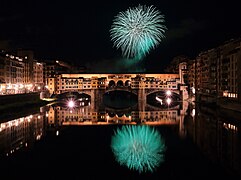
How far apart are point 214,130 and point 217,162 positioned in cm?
967

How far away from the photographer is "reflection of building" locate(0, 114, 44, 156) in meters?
21.6

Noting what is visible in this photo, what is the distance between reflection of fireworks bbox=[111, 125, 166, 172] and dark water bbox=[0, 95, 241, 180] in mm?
418

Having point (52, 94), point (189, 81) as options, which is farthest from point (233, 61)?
point (52, 94)

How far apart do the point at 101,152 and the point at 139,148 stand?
249cm

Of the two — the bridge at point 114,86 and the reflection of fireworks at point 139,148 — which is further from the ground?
the bridge at point 114,86

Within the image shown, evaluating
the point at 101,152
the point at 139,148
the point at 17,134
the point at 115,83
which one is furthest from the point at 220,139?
the point at 115,83

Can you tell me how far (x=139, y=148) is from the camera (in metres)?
20.8

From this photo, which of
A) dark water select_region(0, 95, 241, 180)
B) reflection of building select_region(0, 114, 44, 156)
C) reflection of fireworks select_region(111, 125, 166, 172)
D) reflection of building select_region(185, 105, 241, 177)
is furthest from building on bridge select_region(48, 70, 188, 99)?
reflection of fireworks select_region(111, 125, 166, 172)

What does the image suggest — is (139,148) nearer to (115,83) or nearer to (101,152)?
(101,152)

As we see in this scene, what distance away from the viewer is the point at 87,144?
2283cm

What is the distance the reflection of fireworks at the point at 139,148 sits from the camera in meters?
17.3

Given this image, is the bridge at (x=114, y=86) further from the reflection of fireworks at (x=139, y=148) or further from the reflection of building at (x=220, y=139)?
the reflection of fireworks at (x=139, y=148)

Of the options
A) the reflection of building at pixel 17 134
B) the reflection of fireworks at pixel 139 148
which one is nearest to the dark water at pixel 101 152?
the reflection of building at pixel 17 134

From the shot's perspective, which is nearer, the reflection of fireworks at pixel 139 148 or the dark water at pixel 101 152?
the dark water at pixel 101 152
